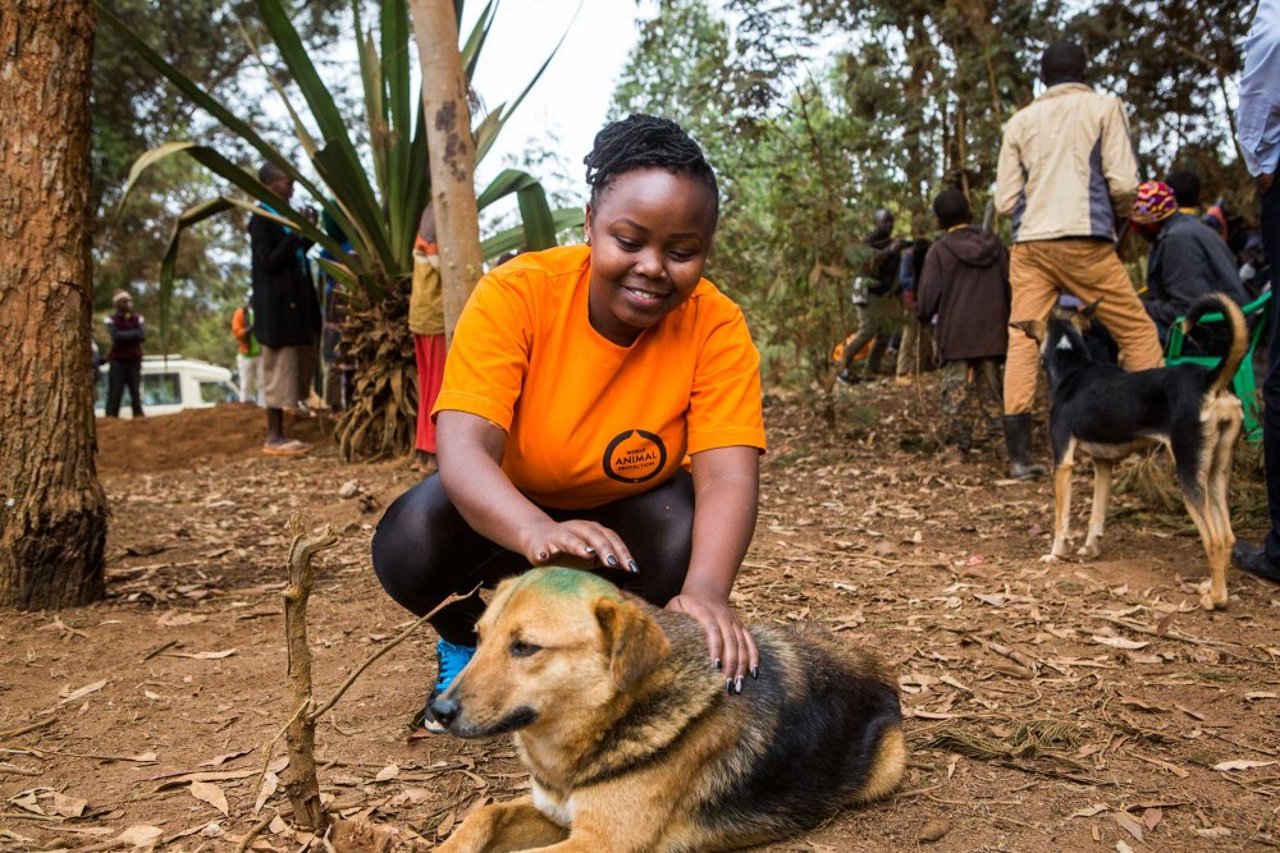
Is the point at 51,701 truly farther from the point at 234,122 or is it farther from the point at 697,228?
the point at 234,122

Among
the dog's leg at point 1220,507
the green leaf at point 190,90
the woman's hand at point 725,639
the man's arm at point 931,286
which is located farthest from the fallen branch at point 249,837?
the man's arm at point 931,286

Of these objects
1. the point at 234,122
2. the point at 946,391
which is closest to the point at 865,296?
the point at 946,391

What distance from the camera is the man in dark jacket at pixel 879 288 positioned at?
353 inches

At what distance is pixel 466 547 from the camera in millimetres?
2828

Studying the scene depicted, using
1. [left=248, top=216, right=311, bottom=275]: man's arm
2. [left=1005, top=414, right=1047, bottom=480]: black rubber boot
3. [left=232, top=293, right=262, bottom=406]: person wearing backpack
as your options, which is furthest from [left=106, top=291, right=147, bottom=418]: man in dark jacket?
[left=1005, top=414, right=1047, bottom=480]: black rubber boot

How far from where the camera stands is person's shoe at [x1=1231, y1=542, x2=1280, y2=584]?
4.46 meters

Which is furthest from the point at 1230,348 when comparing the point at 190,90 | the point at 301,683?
the point at 190,90

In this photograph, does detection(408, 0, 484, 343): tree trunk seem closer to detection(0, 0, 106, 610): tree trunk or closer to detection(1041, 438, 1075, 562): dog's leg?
detection(0, 0, 106, 610): tree trunk

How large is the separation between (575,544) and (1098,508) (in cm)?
397

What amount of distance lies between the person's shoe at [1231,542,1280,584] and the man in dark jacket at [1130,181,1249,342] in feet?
7.72

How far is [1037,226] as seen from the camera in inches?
245

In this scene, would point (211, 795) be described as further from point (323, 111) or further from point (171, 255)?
point (323, 111)

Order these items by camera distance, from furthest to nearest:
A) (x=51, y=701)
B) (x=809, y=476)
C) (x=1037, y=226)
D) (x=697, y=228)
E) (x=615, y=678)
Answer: (x=809, y=476) < (x=1037, y=226) < (x=51, y=701) < (x=697, y=228) < (x=615, y=678)

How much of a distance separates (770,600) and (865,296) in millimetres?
6188
